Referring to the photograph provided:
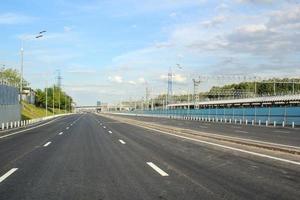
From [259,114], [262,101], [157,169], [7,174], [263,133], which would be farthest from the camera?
[262,101]

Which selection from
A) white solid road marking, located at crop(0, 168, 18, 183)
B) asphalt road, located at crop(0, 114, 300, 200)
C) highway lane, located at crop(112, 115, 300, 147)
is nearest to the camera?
asphalt road, located at crop(0, 114, 300, 200)

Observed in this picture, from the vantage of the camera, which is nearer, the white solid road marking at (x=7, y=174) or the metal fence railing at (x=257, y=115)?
the white solid road marking at (x=7, y=174)

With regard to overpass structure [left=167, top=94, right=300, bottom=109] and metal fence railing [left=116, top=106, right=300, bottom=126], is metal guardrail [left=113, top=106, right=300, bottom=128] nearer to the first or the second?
metal fence railing [left=116, top=106, right=300, bottom=126]

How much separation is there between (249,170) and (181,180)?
8.67 feet

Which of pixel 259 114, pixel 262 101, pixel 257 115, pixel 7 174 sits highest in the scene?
pixel 262 101

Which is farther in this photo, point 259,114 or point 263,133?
point 259,114

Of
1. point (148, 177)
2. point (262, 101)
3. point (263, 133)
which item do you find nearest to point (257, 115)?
point (263, 133)

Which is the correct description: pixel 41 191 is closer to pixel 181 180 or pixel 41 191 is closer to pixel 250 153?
pixel 181 180

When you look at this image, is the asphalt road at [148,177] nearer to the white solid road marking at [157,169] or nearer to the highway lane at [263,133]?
the white solid road marking at [157,169]

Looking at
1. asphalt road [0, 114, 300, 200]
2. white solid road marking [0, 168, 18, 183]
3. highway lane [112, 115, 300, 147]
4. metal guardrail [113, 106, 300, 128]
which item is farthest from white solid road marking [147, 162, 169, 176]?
metal guardrail [113, 106, 300, 128]

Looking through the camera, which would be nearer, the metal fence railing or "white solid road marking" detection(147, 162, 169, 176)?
"white solid road marking" detection(147, 162, 169, 176)

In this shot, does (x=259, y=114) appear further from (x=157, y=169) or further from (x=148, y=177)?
(x=148, y=177)

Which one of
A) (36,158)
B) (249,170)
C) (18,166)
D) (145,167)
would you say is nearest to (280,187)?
(249,170)

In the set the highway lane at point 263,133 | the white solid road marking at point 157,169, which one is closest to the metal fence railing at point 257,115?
the highway lane at point 263,133
